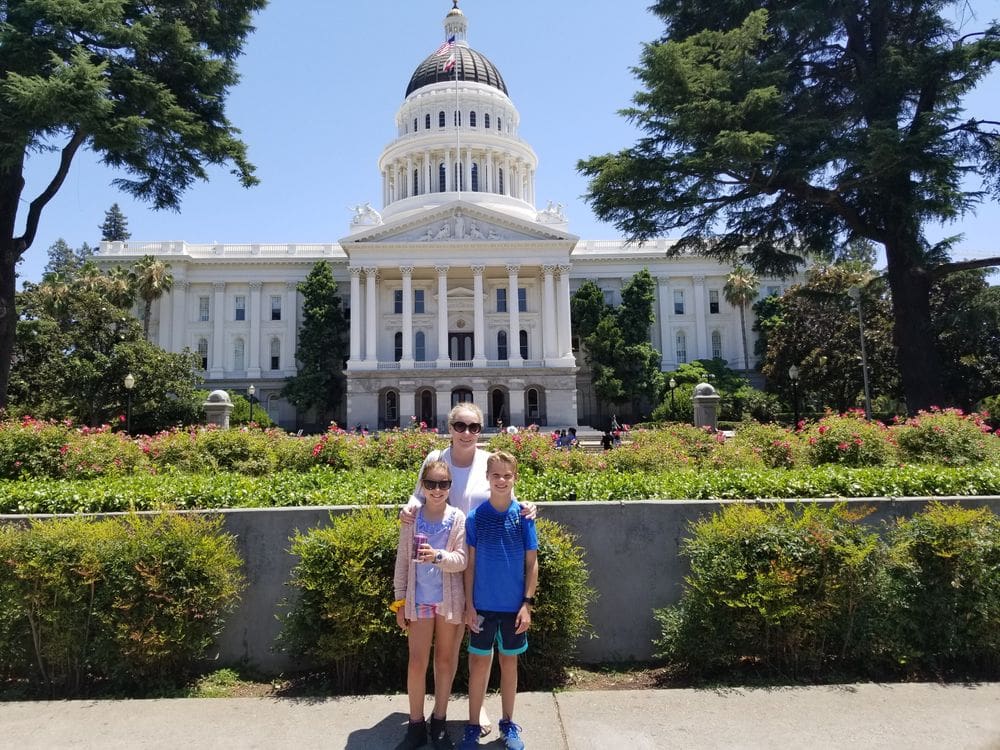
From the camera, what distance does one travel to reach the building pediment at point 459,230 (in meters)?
46.3

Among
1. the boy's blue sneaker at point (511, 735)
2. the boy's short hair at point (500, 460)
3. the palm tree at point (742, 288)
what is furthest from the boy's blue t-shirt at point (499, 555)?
the palm tree at point (742, 288)

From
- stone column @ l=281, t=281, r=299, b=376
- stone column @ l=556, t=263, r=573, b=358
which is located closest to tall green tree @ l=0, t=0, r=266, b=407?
stone column @ l=556, t=263, r=573, b=358

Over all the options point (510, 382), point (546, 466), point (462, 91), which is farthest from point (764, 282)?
point (546, 466)

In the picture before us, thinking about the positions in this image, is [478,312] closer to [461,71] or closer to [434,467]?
[461,71]

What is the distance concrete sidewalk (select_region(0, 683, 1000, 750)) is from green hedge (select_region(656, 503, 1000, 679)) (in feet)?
1.05

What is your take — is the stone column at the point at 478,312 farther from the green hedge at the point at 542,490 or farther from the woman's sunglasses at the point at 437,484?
the woman's sunglasses at the point at 437,484

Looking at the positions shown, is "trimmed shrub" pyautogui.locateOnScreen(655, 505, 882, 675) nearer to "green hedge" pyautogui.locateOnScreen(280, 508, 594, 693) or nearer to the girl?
"green hedge" pyautogui.locateOnScreen(280, 508, 594, 693)

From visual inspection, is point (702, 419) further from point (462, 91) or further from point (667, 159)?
point (462, 91)

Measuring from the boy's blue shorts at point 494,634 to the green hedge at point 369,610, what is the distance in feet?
2.86

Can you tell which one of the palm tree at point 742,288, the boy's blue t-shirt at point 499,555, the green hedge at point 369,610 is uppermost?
the palm tree at point 742,288

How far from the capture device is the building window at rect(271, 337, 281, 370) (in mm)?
53625

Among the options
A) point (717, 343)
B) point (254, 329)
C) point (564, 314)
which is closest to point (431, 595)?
point (564, 314)

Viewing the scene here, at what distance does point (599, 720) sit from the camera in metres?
4.23

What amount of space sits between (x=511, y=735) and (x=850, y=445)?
312 inches
